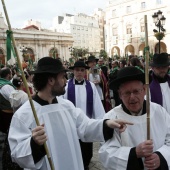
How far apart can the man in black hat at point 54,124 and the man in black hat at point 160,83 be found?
6.05 ft

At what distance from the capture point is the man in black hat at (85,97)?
4383 millimetres

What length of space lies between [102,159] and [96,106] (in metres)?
2.38

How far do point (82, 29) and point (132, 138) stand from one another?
80032 mm

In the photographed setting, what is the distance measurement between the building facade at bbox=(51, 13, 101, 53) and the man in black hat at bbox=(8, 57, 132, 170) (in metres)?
74.4

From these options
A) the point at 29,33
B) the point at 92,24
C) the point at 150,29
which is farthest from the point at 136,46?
the point at 92,24

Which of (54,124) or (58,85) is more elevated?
(58,85)

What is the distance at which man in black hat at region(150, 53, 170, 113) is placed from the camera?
3943 mm

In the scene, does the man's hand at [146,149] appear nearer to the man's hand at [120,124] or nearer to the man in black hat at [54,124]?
the man's hand at [120,124]

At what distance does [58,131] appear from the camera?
7.76ft

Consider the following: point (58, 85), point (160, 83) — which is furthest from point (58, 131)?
point (160, 83)

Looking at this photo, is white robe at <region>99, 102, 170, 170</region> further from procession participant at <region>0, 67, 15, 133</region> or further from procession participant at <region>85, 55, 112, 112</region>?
procession participant at <region>85, 55, 112, 112</region>

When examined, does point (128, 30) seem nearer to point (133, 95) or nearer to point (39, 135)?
Result: point (133, 95)

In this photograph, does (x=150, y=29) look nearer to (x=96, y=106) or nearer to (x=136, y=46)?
(x=136, y=46)

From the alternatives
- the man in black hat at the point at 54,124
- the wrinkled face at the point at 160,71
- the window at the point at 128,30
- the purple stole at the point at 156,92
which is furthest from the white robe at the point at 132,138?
the window at the point at 128,30
